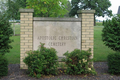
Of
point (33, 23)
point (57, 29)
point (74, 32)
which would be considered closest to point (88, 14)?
point (74, 32)

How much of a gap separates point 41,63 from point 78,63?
1.24 m

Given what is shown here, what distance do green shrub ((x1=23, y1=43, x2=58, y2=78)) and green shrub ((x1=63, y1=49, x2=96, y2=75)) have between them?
50 cm

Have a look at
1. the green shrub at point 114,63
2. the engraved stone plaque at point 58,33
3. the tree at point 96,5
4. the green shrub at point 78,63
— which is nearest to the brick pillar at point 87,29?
the engraved stone plaque at point 58,33

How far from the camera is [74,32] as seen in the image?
6312mm

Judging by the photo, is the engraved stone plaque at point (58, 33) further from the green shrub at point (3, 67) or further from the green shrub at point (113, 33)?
the green shrub at point (113, 33)

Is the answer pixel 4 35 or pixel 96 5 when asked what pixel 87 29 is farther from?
pixel 96 5

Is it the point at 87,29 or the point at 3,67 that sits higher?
the point at 87,29

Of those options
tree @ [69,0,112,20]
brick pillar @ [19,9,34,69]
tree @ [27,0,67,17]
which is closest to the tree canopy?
tree @ [69,0,112,20]

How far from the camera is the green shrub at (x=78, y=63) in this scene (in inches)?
209

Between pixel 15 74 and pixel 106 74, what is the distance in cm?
326

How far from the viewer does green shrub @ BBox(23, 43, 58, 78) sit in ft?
16.7

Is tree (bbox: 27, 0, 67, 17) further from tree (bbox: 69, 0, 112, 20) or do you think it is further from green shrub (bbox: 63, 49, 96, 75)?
tree (bbox: 69, 0, 112, 20)

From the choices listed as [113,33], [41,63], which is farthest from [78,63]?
[113,33]

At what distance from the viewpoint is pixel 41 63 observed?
5.09 metres
